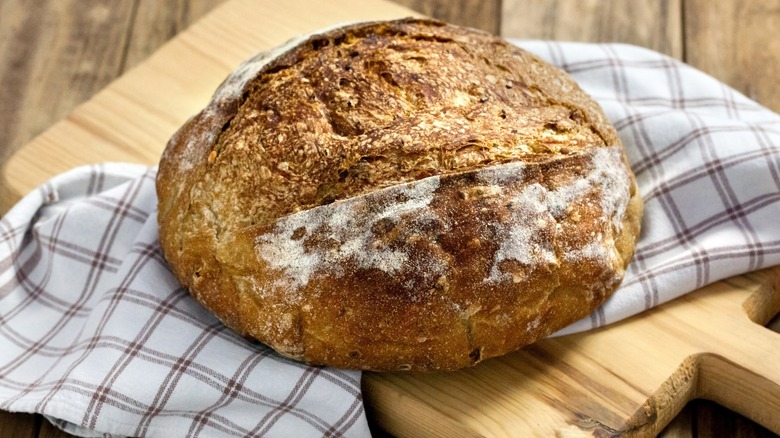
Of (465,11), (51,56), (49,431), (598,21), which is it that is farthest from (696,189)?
(51,56)

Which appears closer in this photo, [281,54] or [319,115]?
[319,115]

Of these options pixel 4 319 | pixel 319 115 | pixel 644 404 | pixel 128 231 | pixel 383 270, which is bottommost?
pixel 4 319

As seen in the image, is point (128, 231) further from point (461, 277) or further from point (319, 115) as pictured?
point (461, 277)

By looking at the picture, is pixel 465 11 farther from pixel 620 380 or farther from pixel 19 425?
pixel 19 425

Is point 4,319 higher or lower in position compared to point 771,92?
lower

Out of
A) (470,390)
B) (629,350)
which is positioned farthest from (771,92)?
(470,390)

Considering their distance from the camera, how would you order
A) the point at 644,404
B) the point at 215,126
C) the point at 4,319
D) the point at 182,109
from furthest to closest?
the point at 182,109 → the point at 4,319 → the point at 215,126 → the point at 644,404

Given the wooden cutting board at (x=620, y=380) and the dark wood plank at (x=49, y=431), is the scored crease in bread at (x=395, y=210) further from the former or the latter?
the dark wood plank at (x=49, y=431)
